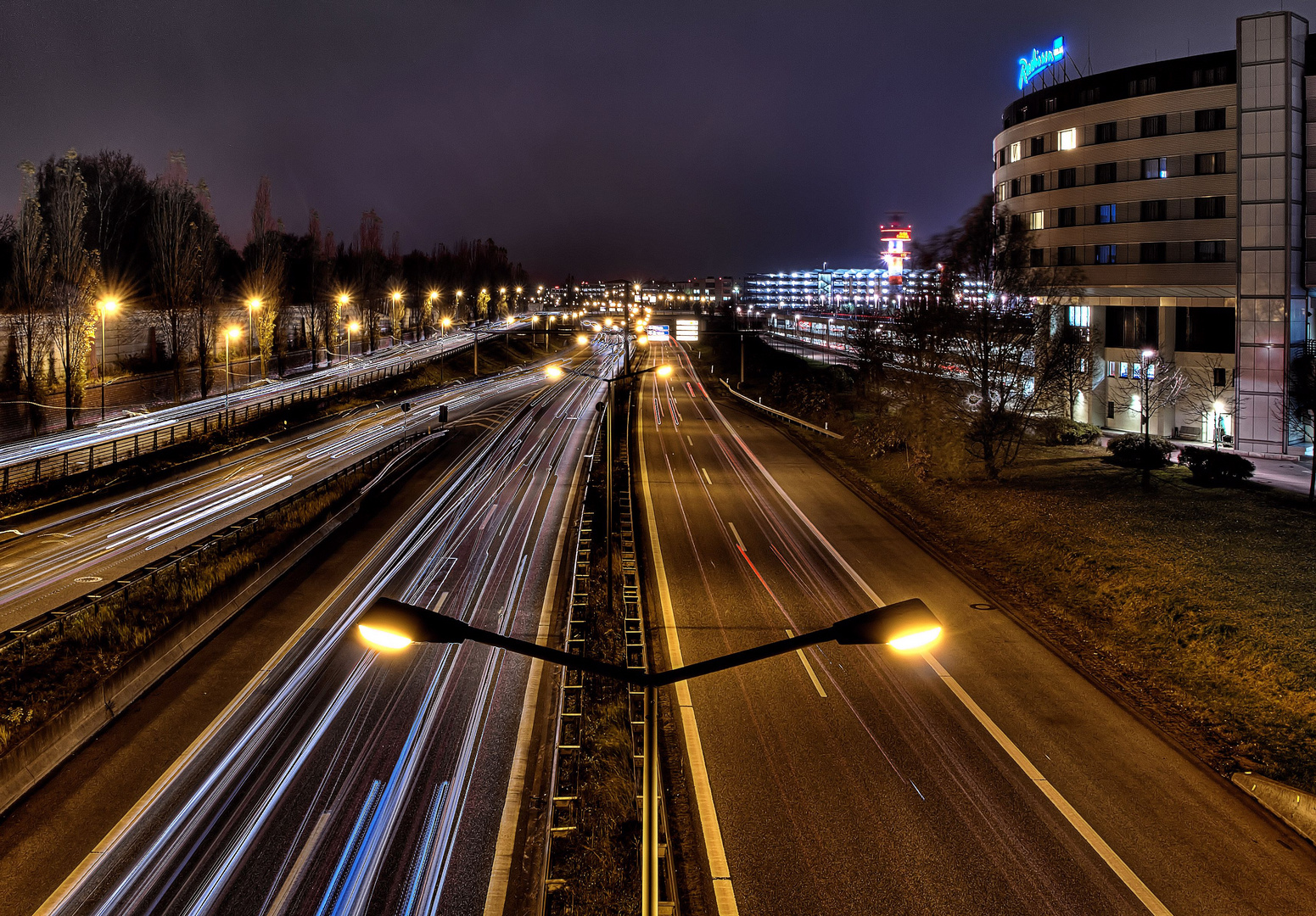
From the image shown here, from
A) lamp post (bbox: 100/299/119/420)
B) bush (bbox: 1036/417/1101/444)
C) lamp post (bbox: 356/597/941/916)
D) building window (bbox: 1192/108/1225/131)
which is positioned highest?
building window (bbox: 1192/108/1225/131)

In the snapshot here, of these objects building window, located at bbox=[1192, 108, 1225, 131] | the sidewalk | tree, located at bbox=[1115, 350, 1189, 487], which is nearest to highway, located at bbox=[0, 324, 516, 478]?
tree, located at bbox=[1115, 350, 1189, 487]

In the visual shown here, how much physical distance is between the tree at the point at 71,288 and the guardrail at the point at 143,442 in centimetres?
558

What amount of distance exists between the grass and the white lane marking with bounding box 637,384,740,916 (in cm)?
986

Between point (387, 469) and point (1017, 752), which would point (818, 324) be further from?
point (1017, 752)

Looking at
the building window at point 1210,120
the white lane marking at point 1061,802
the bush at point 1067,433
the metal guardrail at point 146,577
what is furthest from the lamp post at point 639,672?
the building window at point 1210,120

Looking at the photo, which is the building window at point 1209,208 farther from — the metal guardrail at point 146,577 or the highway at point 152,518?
the metal guardrail at point 146,577

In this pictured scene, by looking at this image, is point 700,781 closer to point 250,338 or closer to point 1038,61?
point 1038,61

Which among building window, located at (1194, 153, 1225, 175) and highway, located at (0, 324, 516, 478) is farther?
building window, located at (1194, 153, 1225, 175)

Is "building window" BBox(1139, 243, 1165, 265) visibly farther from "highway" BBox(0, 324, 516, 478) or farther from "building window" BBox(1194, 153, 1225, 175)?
"highway" BBox(0, 324, 516, 478)

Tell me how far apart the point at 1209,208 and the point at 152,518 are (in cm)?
5239

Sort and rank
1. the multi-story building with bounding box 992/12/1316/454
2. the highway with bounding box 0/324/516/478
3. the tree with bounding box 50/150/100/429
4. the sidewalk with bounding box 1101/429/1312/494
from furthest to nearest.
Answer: the tree with bounding box 50/150/100/429
the multi-story building with bounding box 992/12/1316/454
the highway with bounding box 0/324/516/478
the sidewalk with bounding box 1101/429/1312/494

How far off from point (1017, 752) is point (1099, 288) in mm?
43630

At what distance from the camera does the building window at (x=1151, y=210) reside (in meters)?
45.2

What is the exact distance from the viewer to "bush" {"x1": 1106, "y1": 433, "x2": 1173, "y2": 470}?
102 ft
